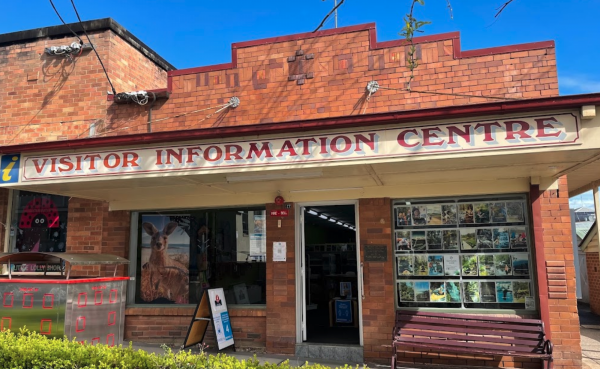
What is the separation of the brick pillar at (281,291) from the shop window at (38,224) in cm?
420

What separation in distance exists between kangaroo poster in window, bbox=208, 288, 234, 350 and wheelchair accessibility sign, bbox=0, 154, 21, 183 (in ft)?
11.0

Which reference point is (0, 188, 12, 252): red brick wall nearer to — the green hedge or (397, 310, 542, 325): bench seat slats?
the green hedge

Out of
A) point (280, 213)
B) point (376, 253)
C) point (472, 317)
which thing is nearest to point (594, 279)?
point (472, 317)

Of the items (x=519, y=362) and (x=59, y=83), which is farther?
(x=59, y=83)

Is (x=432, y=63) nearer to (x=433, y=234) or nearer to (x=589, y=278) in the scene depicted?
(x=433, y=234)

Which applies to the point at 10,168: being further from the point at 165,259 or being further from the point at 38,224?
the point at 165,259

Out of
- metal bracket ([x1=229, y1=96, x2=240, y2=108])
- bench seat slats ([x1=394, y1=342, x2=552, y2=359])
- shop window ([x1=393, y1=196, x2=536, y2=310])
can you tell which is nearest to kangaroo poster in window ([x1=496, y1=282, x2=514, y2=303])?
shop window ([x1=393, y1=196, x2=536, y2=310])

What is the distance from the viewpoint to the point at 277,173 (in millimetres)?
6359

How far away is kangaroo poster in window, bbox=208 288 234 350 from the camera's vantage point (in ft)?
24.6

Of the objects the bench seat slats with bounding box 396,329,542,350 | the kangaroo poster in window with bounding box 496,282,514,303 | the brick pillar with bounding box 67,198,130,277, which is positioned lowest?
the bench seat slats with bounding box 396,329,542,350

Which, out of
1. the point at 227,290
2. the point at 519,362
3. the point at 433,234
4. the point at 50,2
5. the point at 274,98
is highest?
the point at 50,2

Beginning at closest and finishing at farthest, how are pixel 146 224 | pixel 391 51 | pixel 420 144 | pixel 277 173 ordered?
pixel 420 144 < pixel 277 173 < pixel 391 51 < pixel 146 224

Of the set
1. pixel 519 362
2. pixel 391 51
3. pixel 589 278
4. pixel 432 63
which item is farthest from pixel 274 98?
pixel 589 278

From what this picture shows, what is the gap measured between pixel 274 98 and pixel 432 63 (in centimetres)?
269
